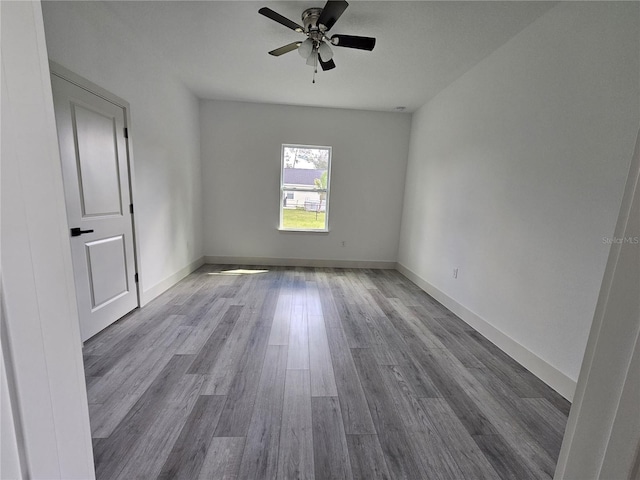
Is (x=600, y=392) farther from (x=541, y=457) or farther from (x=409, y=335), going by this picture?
(x=409, y=335)

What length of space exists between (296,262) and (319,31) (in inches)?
137

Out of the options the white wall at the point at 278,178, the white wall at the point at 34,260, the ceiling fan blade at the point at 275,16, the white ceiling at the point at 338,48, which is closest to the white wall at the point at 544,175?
the white ceiling at the point at 338,48

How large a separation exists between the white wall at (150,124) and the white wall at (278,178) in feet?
1.06

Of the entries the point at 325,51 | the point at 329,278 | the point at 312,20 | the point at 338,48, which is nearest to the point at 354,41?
the point at 325,51

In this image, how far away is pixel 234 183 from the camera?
179 inches

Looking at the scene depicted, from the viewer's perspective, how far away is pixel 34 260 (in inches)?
20.2

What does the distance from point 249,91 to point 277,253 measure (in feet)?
8.63

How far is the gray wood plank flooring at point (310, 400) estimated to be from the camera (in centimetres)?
128

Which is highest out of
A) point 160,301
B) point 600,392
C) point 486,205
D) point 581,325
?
point 486,205

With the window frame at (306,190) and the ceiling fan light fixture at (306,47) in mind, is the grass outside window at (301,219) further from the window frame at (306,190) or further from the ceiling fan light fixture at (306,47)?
the ceiling fan light fixture at (306,47)

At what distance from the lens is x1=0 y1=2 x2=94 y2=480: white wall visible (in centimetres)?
46

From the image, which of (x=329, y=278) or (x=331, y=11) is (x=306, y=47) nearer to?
(x=331, y=11)

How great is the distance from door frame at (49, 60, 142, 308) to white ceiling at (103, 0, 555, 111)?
0.68m

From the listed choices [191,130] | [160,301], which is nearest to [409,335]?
[160,301]
